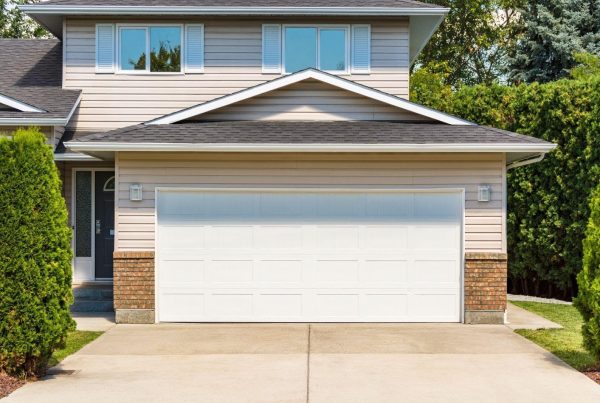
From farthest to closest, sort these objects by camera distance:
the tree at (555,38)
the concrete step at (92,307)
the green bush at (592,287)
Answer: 1. the tree at (555,38)
2. the concrete step at (92,307)
3. the green bush at (592,287)

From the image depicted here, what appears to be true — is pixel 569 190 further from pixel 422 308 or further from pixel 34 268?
pixel 34 268

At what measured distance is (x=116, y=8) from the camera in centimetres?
1628

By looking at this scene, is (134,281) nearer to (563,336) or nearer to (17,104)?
(17,104)

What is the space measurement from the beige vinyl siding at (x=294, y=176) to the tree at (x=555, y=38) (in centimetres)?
1434

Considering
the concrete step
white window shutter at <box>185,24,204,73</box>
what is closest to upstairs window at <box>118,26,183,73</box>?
white window shutter at <box>185,24,204,73</box>

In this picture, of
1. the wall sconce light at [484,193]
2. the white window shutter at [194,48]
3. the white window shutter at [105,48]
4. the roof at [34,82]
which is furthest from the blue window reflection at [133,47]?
the wall sconce light at [484,193]

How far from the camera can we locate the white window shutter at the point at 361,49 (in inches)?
667

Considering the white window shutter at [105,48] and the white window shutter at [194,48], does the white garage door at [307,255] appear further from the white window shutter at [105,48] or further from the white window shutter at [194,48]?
the white window shutter at [105,48]

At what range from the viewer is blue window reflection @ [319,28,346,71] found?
17.0 metres

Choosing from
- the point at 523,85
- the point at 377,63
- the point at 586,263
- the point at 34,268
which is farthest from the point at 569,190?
the point at 34,268

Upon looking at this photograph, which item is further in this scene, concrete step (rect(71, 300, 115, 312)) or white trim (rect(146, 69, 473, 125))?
concrete step (rect(71, 300, 115, 312))

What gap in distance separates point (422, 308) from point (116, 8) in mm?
8494

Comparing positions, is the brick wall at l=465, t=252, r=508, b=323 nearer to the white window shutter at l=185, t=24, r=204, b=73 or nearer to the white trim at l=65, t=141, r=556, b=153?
the white trim at l=65, t=141, r=556, b=153

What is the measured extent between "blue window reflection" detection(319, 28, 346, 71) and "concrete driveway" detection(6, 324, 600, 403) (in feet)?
20.8
